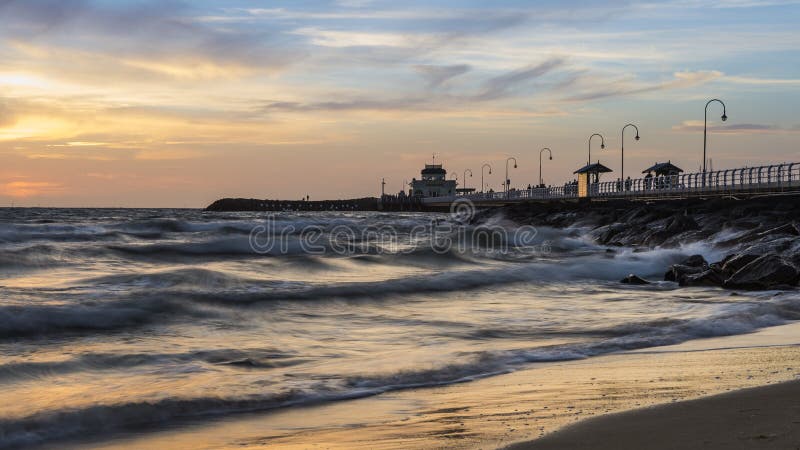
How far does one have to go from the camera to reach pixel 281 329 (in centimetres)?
1059

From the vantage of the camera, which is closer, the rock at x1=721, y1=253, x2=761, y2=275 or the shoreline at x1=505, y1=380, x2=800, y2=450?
the shoreline at x1=505, y1=380, x2=800, y2=450

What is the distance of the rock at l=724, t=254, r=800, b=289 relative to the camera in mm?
13969

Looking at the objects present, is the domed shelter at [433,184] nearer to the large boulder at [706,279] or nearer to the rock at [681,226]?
the rock at [681,226]

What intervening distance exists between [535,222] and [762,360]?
4894 cm

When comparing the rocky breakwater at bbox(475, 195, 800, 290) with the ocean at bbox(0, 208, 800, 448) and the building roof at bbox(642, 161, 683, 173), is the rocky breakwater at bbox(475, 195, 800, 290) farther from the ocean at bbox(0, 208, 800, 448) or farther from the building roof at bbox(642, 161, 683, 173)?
the building roof at bbox(642, 161, 683, 173)

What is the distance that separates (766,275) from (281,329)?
8.89 meters

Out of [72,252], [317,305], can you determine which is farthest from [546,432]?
[72,252]

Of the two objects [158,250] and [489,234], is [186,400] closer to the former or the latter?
[158,250]

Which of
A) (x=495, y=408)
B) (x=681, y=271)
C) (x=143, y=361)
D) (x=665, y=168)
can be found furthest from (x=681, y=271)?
(x=665, y=168)

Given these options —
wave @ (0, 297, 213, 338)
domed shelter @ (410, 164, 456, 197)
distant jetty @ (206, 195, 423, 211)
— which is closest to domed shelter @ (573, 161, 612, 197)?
wave @ (0, 297, 213, 338)

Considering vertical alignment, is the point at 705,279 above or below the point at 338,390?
above

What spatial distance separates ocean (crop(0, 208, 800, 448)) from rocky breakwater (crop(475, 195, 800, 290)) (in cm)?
68

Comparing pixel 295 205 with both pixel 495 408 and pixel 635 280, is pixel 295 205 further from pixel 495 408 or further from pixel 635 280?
pixel 495 408

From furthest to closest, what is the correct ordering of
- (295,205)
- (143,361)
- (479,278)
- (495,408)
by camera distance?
1. (295,205)
2. (479,278)
3. (143,361)
4. (495,408)
